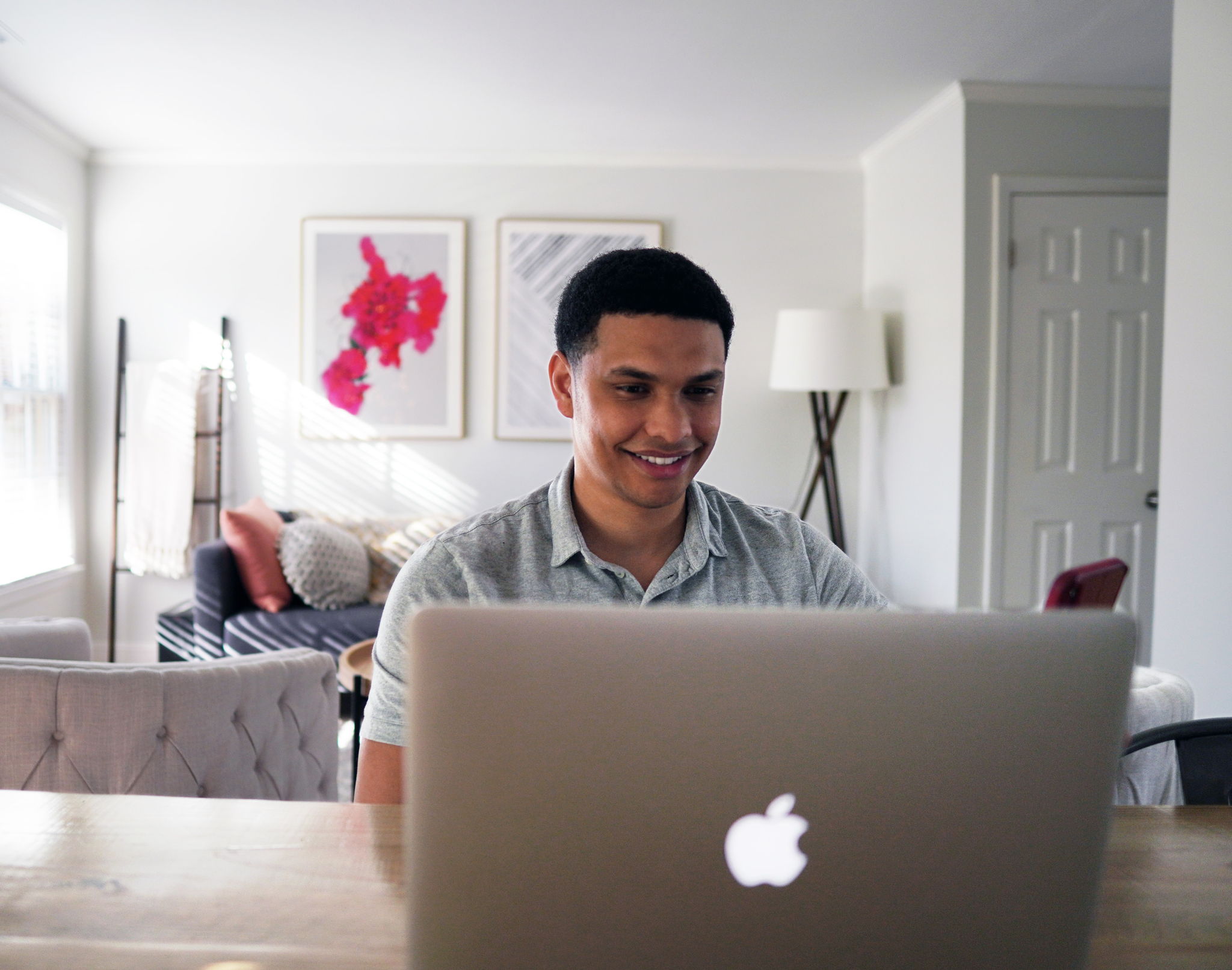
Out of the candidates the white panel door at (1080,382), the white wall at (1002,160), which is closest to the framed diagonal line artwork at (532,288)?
the white wall at (1002,160)

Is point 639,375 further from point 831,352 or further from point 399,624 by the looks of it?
point 831,352

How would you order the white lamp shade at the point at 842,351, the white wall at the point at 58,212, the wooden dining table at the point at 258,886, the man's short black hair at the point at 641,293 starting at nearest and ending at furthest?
1. the wooden dining table at the point at 258,886
2. the man's short black hair at the point at 641,293
3. the white wall at the point at 58,212
4. the white lamp shade at the point at 842,351

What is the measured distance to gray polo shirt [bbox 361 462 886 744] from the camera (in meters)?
1.15

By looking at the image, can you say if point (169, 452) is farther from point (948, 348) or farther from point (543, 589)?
point (543, 589)

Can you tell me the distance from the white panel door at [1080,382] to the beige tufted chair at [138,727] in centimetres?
313

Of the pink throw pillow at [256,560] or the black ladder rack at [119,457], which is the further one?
the black ladder rack at [119,457]

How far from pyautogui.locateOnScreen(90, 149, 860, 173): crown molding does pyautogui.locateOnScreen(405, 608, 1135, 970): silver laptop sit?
179 inches

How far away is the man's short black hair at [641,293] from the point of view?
118 centimetres

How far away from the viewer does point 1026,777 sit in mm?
561

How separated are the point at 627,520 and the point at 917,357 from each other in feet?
10.9

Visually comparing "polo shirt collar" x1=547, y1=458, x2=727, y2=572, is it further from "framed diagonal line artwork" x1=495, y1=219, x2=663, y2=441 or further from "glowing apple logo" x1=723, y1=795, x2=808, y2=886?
"framed diagonal line artwork" x1=495, y1=219, x2=663, y2=441

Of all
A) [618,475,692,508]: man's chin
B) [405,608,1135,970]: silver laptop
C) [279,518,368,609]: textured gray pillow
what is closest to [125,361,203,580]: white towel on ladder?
[279,518,368,609]: textured gray pillow

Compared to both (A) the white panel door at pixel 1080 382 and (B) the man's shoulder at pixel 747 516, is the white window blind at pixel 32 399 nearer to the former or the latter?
(B) the man's shoulder at pixel 747 516

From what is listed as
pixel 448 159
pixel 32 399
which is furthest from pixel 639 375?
pixel 32 399
